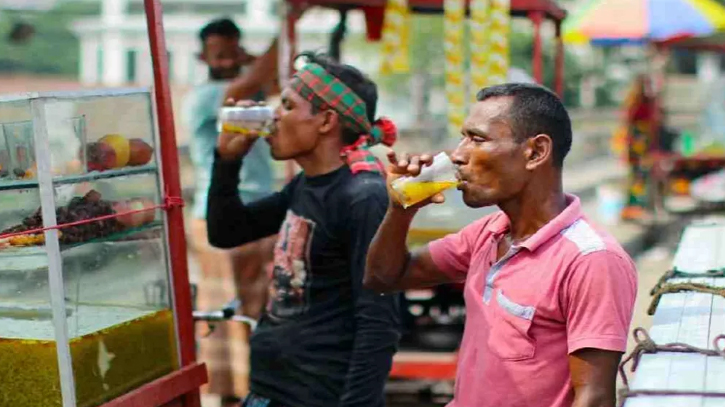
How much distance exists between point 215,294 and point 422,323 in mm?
1113

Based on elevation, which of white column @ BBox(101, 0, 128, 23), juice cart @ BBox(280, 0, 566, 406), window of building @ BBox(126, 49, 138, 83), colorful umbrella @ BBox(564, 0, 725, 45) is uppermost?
white column @ BBox(101, 0, 128, 23)

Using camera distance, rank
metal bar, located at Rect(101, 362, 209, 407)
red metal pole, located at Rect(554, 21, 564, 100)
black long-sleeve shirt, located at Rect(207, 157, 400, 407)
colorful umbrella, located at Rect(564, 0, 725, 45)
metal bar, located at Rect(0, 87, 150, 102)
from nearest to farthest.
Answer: metal bar, located at Rect(0, 87, 150, 102) → metal bar, located at Rect(101, 362, 209, 407) → black long-sleeve shirt, located at Rect(207, 157, 400, 407) → red metal pole, located at Rect(554, 21, 564, 100) → colorful umbrella, located at Rect(564, 0, 725, 45)

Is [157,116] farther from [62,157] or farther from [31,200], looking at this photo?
[31,200]

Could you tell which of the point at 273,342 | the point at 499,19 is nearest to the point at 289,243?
the point at 273,342

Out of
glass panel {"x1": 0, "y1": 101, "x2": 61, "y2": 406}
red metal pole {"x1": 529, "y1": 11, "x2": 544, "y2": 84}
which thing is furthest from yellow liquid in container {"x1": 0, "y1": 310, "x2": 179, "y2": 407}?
red metal pole {"x1": 529, "y1": 11, "x2": 544, "y2": 84}

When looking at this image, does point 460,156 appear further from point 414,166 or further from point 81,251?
point 81,251

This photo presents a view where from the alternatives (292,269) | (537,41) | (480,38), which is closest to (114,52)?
(537,41)

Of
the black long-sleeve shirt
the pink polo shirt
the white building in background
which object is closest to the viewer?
the pink polo shirt

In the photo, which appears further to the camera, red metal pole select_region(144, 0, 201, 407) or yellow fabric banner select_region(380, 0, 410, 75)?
yellow fabric banner select_region(380, 0, 410, 75)

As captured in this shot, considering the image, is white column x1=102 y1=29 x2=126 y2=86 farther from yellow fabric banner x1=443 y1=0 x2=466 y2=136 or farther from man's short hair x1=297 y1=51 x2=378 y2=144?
man's short hair x1=297 y1=51 x2=378 y2=144

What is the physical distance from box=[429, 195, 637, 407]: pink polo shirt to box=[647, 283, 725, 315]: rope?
37cm

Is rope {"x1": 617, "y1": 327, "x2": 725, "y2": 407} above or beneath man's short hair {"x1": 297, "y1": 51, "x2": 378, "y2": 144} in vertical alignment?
beneath

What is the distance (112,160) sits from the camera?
3.13 meters

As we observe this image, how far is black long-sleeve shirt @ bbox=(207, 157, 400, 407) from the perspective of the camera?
3.35 meters
